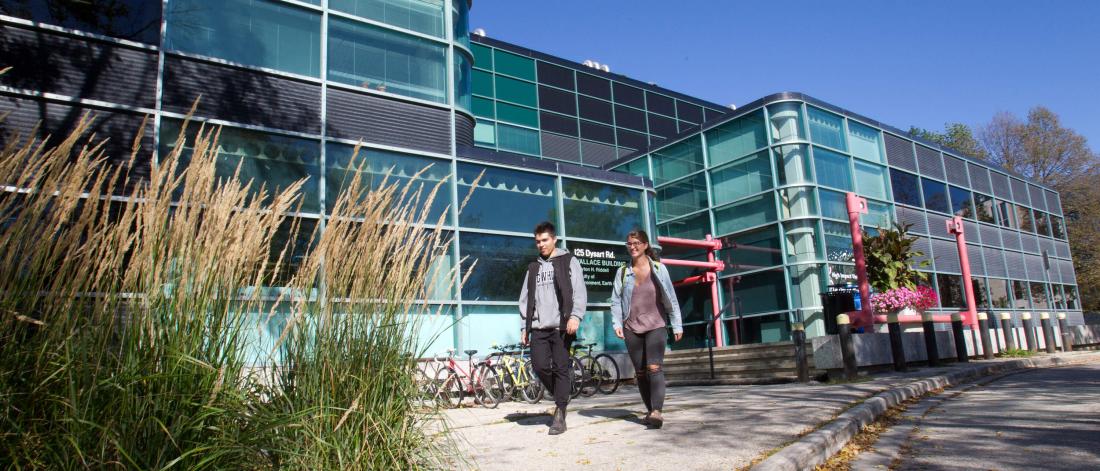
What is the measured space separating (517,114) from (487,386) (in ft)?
46.2

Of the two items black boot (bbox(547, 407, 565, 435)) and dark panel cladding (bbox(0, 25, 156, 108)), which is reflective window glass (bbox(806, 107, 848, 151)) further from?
dark panel cladding (bbox(0, 25, 156, 108))

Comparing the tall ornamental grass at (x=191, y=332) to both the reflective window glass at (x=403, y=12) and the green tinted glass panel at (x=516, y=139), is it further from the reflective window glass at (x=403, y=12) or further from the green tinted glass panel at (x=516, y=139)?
the green tinted glass panel at (x=516, y=139)

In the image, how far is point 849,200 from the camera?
13.7m

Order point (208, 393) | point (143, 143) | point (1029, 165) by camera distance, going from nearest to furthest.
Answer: point (208, 393) → point (143, 143) → point (1029, 165)

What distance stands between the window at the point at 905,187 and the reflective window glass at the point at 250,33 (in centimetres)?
1816

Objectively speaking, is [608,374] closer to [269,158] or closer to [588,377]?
[588,377]

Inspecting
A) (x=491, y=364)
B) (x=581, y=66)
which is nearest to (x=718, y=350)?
(x=491, y=364)

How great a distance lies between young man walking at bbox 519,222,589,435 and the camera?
5445 mm

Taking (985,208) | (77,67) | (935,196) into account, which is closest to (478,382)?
(77,67)

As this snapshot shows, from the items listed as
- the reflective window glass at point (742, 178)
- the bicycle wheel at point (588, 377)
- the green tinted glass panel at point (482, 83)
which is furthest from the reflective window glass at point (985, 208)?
the bicycle wheel at point (588, 377)

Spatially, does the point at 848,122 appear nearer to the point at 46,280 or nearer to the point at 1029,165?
the point at 46,280

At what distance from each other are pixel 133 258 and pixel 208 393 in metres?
0.62

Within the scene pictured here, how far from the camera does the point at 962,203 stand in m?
24.8

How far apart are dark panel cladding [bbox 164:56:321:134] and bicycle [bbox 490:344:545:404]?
4.64 meters
